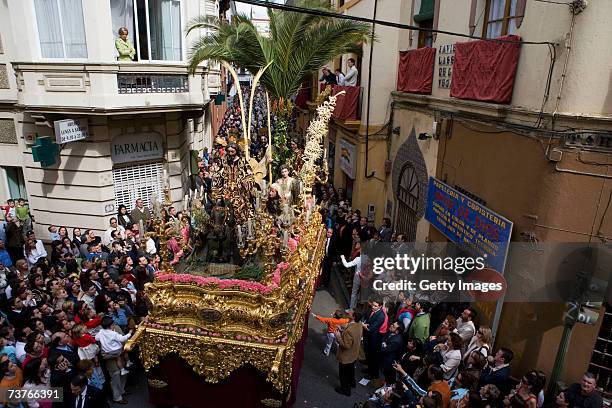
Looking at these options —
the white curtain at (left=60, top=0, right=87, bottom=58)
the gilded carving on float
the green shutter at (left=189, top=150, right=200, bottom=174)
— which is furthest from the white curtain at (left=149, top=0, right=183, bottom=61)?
the gilded carving on float

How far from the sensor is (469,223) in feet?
25.8

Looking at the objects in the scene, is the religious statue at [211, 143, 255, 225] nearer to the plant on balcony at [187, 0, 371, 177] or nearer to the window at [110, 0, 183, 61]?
the plant on balcony at [187, 0, 371, 177]

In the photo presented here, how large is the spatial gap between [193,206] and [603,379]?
6.57m

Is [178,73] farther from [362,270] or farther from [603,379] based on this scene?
[603,379]

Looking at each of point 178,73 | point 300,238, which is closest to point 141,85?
point 178,73

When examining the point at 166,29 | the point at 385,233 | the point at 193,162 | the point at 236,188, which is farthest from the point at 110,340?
the point at 193,162

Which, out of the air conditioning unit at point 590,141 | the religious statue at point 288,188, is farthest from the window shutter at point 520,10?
the religious statue at point 288,188

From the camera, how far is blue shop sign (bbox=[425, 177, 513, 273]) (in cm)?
686

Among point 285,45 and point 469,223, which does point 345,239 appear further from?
point 285,45

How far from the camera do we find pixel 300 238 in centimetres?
665

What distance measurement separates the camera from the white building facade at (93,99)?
31.9 feet

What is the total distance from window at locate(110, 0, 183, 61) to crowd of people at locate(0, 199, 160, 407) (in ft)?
15.6

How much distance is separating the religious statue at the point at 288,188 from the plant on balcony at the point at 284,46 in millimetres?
2933

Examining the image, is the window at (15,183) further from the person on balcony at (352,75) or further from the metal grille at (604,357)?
the metal grille at (604,357)
